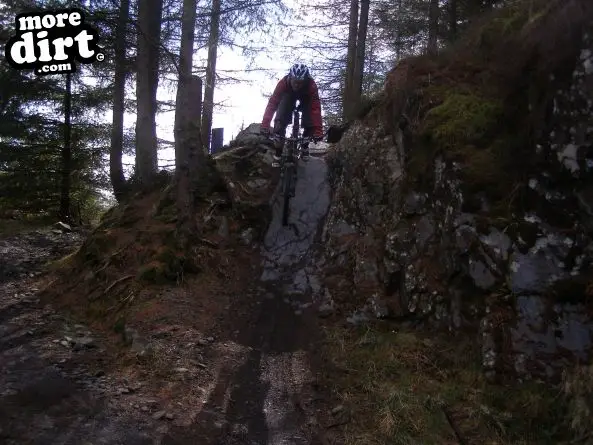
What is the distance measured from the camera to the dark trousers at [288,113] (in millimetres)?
9828

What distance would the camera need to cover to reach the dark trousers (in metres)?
9.83

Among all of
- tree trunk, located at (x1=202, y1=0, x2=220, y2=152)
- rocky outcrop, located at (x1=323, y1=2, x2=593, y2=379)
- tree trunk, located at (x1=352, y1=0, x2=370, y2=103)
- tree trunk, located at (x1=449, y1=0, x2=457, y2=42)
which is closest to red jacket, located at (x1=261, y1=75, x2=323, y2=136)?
rocky outcrop, located at (x1=323, y1=2, x2=593, y2=379)

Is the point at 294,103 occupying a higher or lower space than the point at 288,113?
higher

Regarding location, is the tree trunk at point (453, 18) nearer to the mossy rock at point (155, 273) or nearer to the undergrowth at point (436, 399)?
the undergrowth at point (436, 399)

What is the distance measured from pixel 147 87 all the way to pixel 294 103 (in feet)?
10.7

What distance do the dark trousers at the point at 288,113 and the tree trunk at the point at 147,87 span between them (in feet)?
9.35

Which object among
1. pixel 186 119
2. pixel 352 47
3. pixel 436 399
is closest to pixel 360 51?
pixel 352 47

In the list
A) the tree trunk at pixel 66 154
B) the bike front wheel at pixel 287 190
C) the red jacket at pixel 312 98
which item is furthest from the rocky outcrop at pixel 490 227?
the tree trunk at pixel 66 154

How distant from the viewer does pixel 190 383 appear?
5.25 metres

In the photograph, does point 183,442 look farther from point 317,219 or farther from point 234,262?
point 317,219

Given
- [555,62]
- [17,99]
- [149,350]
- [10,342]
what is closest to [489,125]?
[555,62]

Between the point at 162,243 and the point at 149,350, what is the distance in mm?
2573

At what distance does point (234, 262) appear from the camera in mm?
8141

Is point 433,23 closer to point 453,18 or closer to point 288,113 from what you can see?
point 453,18
